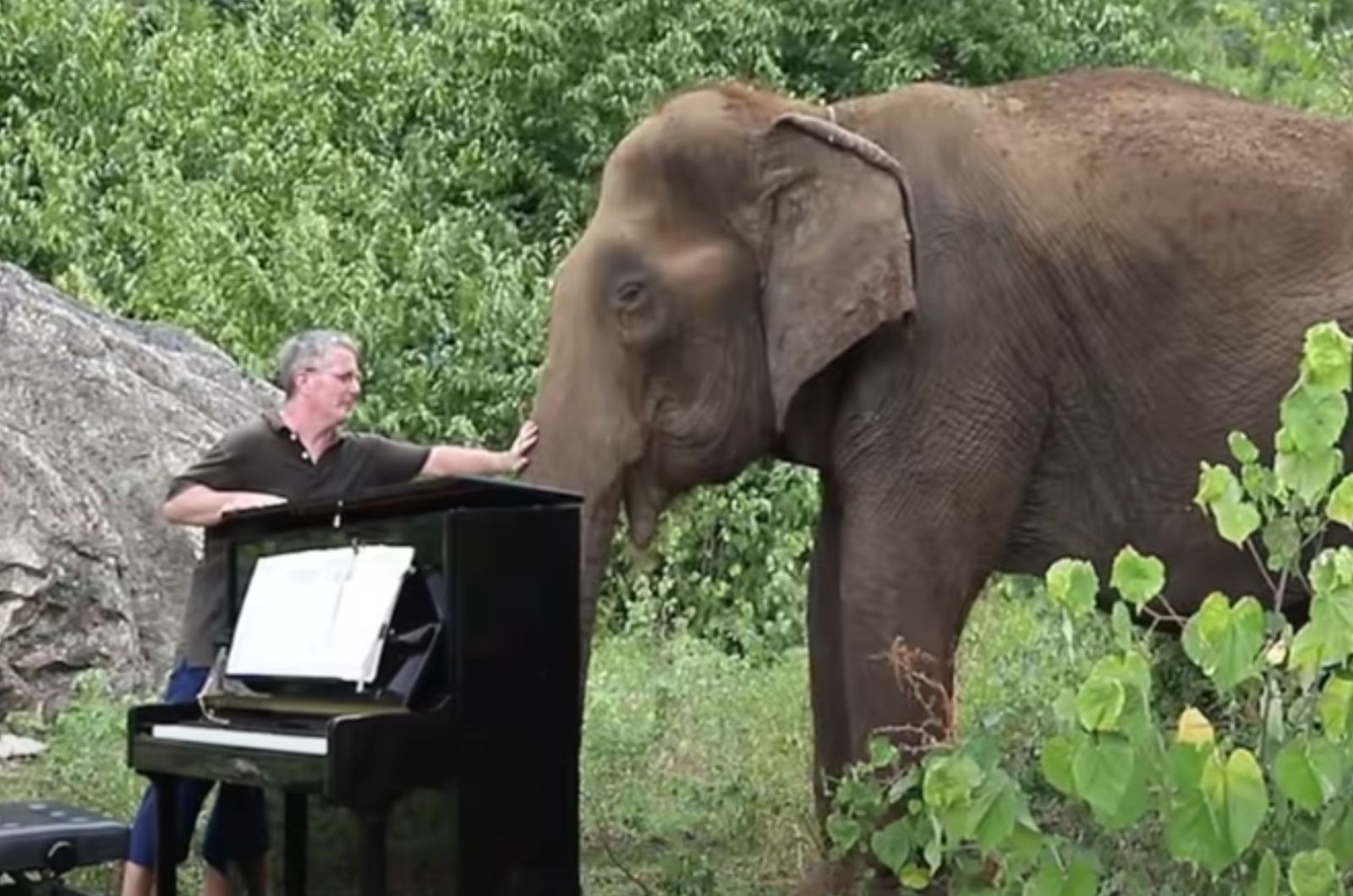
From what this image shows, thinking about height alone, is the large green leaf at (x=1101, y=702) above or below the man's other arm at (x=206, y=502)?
below

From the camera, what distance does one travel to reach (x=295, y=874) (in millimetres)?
6445

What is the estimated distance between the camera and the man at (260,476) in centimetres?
671

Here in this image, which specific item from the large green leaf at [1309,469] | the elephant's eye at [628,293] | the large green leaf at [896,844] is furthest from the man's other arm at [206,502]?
the large green leaf at [1309,469]

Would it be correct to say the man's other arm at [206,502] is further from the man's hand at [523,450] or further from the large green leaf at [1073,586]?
the large green leaf at [1073,586]

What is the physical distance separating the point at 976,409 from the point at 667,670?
4778 millimetres

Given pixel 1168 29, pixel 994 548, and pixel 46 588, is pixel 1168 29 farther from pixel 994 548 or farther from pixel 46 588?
pixel 994 548

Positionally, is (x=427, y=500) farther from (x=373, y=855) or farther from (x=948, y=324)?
(x=948, y=324)

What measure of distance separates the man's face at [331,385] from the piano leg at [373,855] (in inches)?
57.0

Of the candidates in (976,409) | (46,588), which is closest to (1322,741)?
(976,409)

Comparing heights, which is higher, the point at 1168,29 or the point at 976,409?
the point at 1168,29

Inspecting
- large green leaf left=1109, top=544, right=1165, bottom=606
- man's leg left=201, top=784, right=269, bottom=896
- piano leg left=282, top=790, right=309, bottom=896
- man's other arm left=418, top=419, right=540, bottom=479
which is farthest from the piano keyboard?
large green leaf left=1109, top=544, right=1165, bottom=606

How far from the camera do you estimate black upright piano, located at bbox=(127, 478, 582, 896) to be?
5371 millimetres

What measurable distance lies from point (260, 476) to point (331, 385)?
0.34m

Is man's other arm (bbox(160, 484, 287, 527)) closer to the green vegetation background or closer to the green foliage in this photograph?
the green foliage
